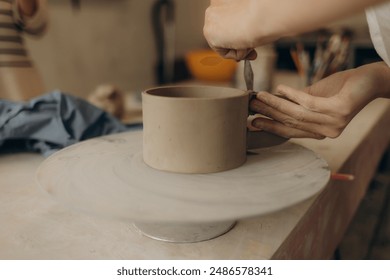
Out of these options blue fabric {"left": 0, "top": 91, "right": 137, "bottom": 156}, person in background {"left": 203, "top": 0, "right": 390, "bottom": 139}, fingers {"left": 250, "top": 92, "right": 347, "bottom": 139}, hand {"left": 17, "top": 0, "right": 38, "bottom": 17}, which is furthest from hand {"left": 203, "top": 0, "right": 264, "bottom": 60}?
hand {"left": 17, "top": 0, "right": 38, "bottom": 17}

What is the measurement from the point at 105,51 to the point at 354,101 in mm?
1935

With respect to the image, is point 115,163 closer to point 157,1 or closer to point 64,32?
point 64,32

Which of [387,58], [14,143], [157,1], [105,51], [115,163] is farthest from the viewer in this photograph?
[157,1]

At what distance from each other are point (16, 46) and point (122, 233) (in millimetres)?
1022

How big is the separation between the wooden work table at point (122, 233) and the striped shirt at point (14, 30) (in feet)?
1.76

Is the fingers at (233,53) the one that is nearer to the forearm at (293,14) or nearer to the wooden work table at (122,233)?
the forearm at (293,14)

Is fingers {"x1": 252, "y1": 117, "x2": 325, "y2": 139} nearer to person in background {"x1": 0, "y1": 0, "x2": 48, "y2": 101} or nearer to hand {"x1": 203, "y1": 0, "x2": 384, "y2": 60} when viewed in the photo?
hand {"x1": 203, "y1": 0, "x2": 384, "y2": 60}

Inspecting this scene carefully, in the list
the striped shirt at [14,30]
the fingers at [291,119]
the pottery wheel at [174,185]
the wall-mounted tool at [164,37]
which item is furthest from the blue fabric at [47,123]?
the wall-mounted tool at [164,37]

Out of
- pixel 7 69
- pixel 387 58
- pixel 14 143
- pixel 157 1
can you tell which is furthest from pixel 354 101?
pixel 157 1

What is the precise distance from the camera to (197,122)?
612 millimetres

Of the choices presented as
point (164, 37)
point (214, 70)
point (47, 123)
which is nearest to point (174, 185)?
point (47, 123)

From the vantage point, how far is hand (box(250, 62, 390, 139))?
73 cm

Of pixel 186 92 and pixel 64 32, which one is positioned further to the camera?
pixel 64 32

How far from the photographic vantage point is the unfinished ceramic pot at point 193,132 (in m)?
0.61
